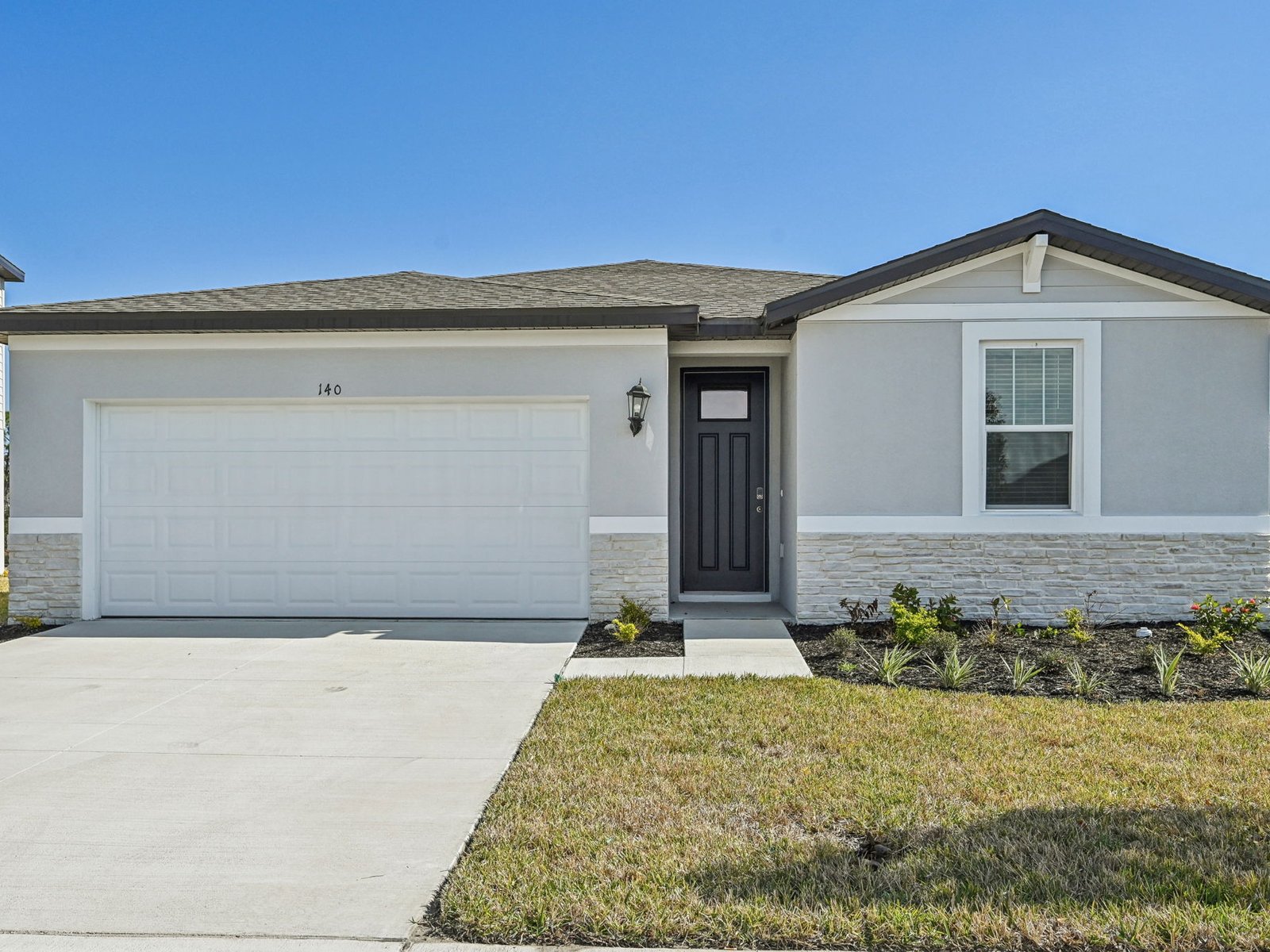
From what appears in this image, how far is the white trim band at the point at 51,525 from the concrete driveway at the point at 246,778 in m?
1.44

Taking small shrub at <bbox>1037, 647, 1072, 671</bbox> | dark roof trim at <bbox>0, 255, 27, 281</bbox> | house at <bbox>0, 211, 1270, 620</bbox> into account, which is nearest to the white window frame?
house at <bbox>0, 211, 1270, 620</bbox>

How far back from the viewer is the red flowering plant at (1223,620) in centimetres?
756

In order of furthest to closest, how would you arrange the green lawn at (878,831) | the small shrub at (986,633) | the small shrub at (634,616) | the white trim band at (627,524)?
the white trim band at (627,524)
the small shrub at (634,616)
the small shrub at (986,633)
the green lawn at (878,831)

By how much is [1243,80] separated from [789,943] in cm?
1194

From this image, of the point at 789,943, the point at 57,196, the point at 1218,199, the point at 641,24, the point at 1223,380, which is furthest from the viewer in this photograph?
the point at 57,196

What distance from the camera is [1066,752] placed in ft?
15.3

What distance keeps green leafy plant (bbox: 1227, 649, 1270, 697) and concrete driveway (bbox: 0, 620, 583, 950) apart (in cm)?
516

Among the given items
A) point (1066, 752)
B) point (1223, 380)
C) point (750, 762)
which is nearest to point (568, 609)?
point (750, 762)

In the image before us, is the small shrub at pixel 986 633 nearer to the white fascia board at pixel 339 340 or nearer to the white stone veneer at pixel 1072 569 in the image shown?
the white stone veneer at pixel 1072 569

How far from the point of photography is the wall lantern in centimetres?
855

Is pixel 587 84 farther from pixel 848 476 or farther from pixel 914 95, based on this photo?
pixel 848 476

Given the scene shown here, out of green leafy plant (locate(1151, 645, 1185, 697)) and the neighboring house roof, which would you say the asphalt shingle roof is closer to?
the neighboring house roof

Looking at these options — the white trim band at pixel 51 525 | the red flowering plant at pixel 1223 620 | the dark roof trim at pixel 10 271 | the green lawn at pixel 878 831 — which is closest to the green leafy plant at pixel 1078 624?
Answer: the red flowering plant at pixel 1223 620

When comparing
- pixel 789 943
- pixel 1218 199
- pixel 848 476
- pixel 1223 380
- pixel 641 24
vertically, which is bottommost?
pixel 789 943
